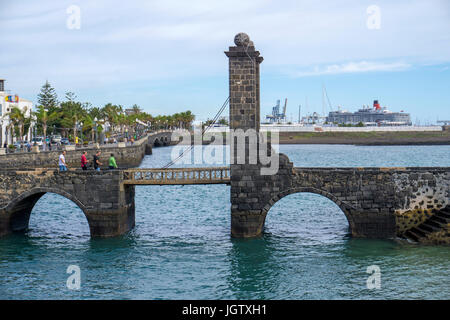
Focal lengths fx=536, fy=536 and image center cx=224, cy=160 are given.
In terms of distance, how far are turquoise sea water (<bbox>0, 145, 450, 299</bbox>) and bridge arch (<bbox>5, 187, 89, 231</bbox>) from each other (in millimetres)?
885

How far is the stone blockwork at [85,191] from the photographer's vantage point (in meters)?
28.3

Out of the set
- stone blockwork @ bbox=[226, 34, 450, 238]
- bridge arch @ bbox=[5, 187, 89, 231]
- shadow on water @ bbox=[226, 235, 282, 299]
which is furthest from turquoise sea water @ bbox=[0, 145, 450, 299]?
stone blockwork @ bbox=[226, 34, 450, 238]

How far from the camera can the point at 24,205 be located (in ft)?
102

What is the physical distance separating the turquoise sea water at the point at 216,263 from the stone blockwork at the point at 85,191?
3.51 feet

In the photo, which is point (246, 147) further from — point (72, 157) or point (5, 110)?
point (5, 110)

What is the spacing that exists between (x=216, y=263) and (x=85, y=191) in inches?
332

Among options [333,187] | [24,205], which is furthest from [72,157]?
[333,187]

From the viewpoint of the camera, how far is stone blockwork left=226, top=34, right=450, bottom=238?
89.8 feet

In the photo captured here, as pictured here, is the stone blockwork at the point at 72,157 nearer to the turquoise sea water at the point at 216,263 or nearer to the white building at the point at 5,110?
the white building at the point at 5,110

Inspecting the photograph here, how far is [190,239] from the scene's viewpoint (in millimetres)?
29688

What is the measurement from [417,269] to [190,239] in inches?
477

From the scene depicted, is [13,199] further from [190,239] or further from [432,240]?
[432,240]
